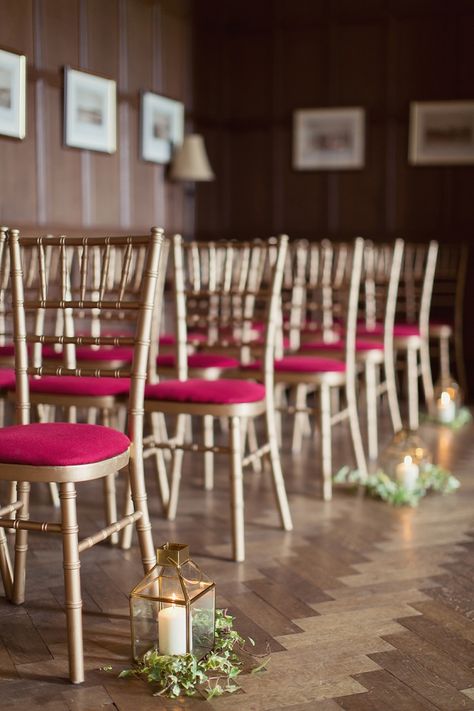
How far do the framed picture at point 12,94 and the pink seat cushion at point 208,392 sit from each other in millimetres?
2540

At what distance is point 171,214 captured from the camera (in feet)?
21.7

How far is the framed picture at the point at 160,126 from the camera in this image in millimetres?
6121

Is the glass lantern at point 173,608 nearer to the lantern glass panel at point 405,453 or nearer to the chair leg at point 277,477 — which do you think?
the chair leg at point 277,477

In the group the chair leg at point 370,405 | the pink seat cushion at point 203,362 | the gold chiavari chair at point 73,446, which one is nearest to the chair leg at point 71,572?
the gold chiavari chair at point 73,446

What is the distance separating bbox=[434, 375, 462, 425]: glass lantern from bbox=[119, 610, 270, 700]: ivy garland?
3396 millimetres

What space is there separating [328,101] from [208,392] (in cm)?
437

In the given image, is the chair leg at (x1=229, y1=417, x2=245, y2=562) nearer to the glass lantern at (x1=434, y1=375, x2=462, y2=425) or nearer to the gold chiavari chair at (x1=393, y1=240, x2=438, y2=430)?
the gold chiavari chair at (x1=393, y1=240, x2=438, y2=430)

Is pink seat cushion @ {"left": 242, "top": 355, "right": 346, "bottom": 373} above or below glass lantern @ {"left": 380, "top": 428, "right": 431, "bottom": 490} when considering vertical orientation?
above

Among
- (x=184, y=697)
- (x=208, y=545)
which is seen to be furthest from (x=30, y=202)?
(x=184, y=697)

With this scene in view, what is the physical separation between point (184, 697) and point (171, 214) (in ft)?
16.4

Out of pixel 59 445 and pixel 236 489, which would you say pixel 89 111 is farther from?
pixel 59 445

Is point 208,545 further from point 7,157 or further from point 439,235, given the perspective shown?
point 439,235

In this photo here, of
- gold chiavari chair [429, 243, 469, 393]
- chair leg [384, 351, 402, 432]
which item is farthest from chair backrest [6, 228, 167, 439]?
gold chiavari chair [429, 243, 469, 393]

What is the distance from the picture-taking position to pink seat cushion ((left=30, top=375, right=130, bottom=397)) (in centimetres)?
285
